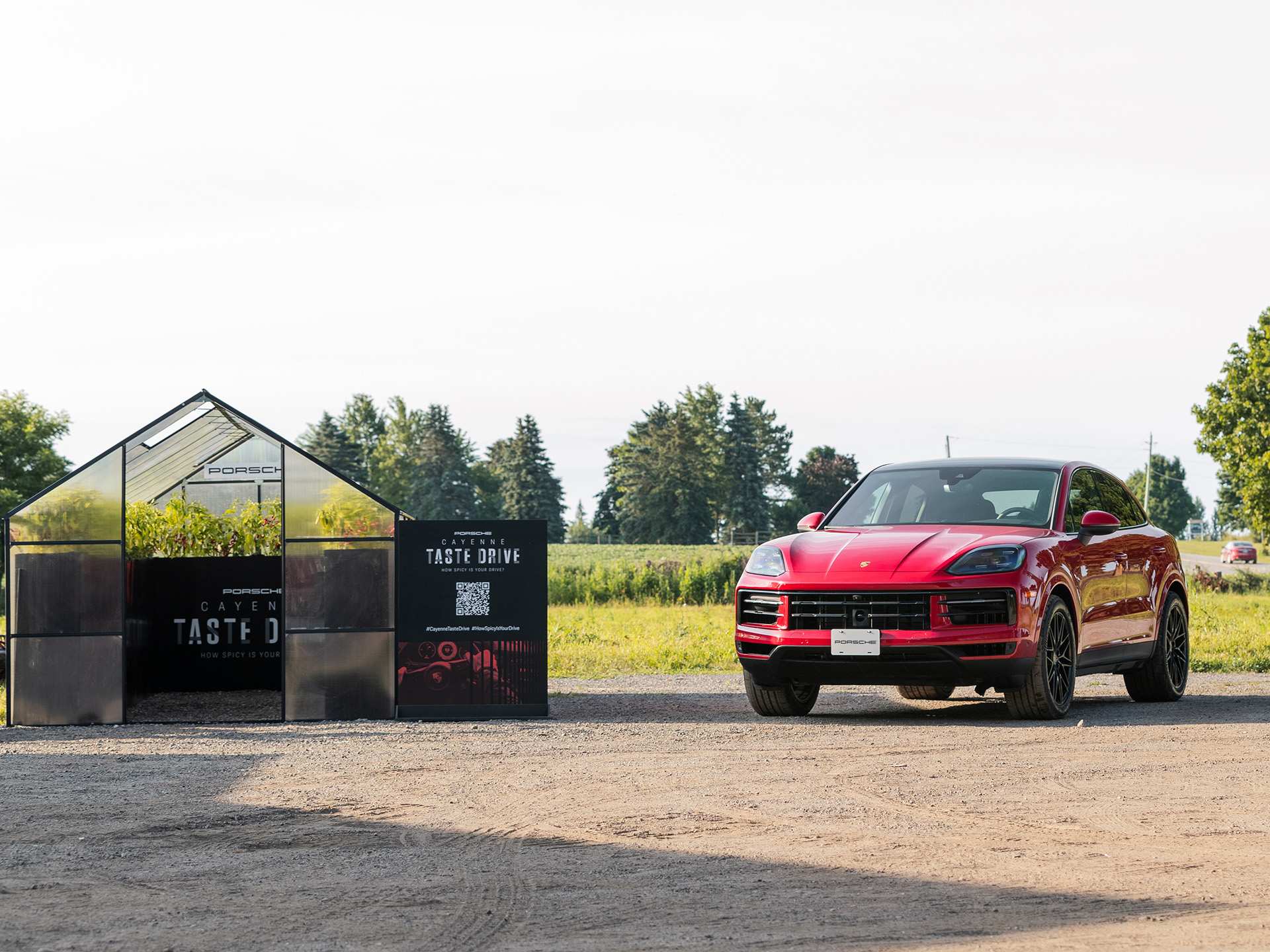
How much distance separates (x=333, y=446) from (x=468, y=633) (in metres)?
106

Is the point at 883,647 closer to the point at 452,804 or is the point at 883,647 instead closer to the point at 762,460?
the point at 452,804

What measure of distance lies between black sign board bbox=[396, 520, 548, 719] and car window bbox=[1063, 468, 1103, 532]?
447cm

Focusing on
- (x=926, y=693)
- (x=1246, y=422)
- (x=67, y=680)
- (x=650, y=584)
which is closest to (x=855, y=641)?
(x=926, y=693)

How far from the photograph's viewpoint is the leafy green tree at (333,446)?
384ft

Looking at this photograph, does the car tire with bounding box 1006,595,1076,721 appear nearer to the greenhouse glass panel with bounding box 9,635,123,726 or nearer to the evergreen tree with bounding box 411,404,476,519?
the greenhouse glass panel with bounding box 9,635,123,726

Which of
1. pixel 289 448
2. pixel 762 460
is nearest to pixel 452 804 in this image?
pixel 289 448

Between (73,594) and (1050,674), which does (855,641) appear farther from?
(73,594)

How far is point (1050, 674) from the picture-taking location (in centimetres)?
1306

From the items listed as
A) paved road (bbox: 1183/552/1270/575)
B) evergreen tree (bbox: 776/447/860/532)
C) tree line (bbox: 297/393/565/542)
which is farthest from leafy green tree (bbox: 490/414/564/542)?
paved road (bbox: 1183/552/1270/575)

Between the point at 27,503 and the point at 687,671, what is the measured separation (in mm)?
9137

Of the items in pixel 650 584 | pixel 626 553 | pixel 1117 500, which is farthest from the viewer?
pixel 626 553

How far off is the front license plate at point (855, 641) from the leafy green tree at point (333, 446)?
104m

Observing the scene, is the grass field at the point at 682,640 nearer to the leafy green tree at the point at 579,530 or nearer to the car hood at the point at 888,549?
the car hood at the point at 888,549

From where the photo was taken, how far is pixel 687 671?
21000mm
